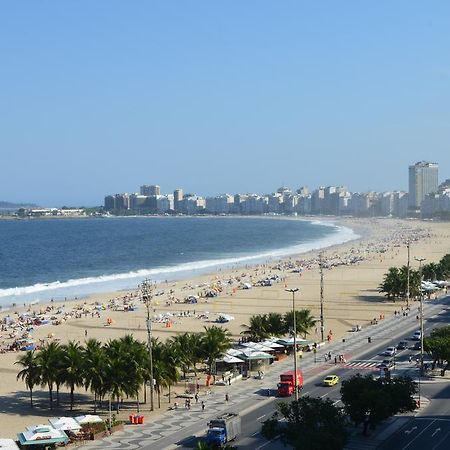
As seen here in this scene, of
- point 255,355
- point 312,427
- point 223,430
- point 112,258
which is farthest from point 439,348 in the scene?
point 112,258

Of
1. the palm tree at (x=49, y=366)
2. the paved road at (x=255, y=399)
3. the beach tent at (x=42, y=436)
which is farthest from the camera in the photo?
the palm tree at (x=49, y=366)

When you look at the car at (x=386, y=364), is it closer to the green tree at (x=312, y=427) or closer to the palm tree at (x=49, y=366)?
the green tree at (x=312, y=427)

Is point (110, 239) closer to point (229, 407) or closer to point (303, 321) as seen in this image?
point (303, 321)

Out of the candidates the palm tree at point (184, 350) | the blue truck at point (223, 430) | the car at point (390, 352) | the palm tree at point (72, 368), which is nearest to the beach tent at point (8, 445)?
the palm tree at point (72, 368)

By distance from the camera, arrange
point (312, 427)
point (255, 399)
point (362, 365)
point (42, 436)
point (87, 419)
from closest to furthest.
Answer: point (312, 427), point (42, 436), point (87, 419), point (255, 399), point (362, 365)

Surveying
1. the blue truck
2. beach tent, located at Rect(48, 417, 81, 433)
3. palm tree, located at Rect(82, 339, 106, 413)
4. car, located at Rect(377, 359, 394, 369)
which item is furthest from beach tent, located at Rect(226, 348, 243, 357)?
beach tent, located at Rect(48, 417, 81, 433)

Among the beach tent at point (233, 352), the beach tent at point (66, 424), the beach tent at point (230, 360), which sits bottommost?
the beach tent at point (66, 424)

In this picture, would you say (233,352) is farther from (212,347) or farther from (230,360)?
(212,347)
